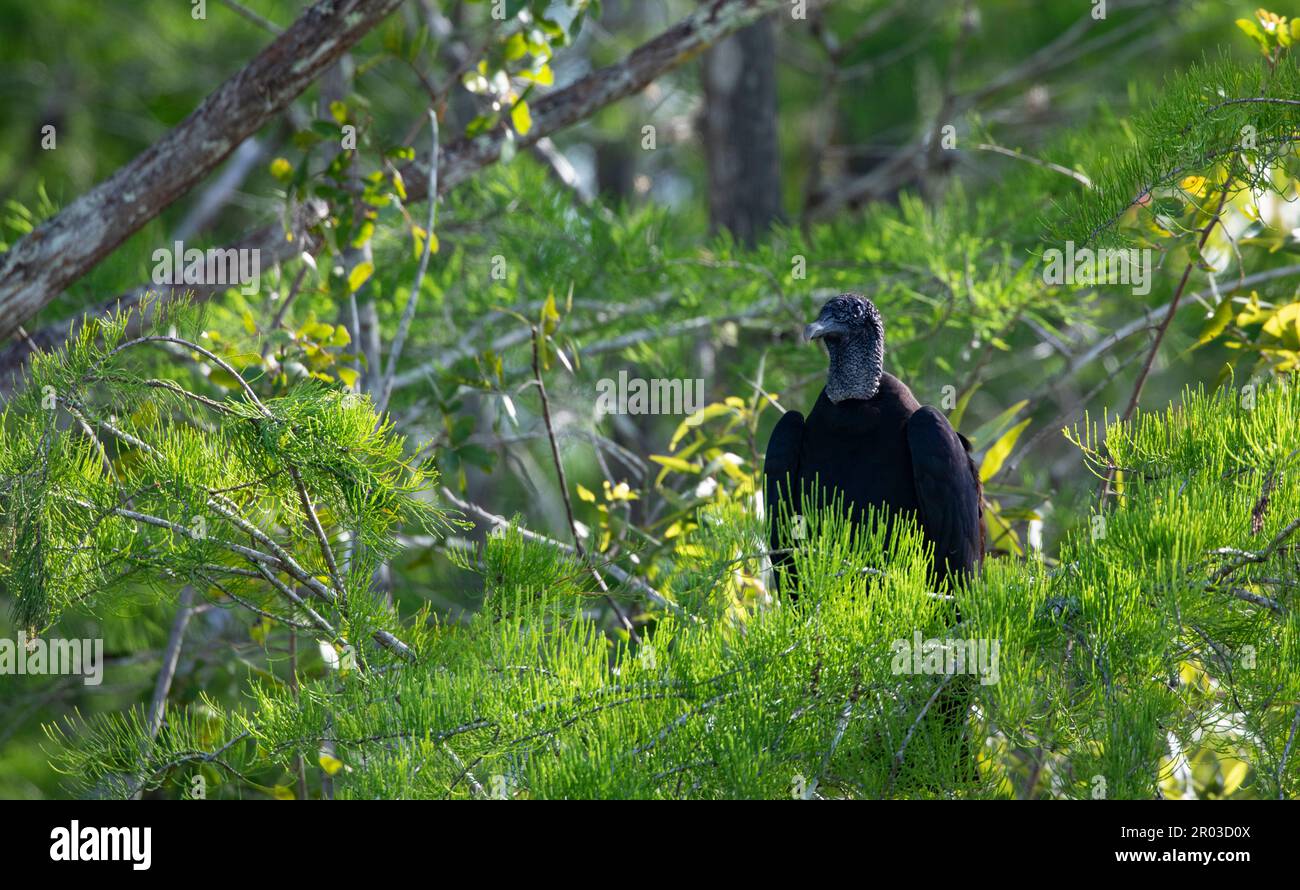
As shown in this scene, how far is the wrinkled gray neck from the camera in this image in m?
3.21

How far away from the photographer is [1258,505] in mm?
2072

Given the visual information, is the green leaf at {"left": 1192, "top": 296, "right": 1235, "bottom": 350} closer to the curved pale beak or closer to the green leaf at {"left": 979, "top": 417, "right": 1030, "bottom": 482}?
the green leaf at {"left": 979, "top": 417, "right": 1030, "bottom": 482}

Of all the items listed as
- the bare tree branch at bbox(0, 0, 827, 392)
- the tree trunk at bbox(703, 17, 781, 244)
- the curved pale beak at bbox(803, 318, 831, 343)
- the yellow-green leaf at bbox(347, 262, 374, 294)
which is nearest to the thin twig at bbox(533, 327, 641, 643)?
the yellow-green leaf at bbox(347, 262, 374, 294)

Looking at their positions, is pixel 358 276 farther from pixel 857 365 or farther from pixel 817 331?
pixel 857 365

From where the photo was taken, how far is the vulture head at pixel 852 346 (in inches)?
126

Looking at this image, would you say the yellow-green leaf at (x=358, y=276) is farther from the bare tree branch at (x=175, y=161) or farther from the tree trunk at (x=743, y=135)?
the tree trunk at (x=743, y=135)

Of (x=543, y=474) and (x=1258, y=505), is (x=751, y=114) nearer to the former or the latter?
(x=543, y=474)

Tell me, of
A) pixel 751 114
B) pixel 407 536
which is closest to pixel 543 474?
pixel 751 114

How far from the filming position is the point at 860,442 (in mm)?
3205

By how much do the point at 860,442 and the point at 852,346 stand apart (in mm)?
251

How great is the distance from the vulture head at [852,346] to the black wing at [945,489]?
20 centimetres

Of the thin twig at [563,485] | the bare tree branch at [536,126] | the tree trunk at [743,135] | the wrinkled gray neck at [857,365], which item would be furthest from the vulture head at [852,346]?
the tree trunk at [743,135]

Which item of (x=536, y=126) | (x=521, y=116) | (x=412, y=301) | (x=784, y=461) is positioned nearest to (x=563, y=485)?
(x=412, y=301)
